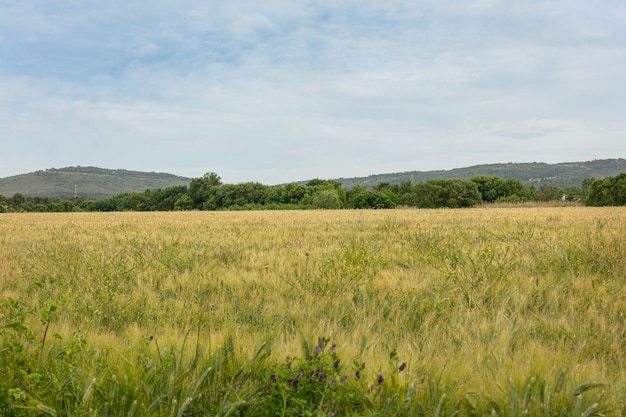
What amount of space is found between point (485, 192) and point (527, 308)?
11689 cm

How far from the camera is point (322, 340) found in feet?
7.11

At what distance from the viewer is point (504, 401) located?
6.14 ft

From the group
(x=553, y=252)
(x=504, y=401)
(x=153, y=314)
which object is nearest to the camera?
(x=504, y=401)

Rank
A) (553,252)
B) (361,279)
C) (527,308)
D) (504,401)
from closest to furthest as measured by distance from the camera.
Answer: (504,401), (527,308), (361,279), (553,252)

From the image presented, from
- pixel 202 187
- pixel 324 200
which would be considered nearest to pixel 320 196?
pixel 324 200

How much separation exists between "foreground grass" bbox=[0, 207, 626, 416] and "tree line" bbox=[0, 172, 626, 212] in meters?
63.7

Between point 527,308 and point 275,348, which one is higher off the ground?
point 275,348

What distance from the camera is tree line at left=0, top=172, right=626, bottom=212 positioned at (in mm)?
77500

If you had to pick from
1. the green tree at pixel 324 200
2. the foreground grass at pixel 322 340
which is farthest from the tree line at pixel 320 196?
the foreground grass at pixel 322 340

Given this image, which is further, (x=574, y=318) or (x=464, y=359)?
(x=574, y=318)

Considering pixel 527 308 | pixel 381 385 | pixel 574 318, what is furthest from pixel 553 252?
pixel 381 385

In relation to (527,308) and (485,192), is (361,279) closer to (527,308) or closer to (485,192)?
(527,308)

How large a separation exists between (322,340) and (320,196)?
251 ft

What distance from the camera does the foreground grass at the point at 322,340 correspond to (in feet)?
6.01
